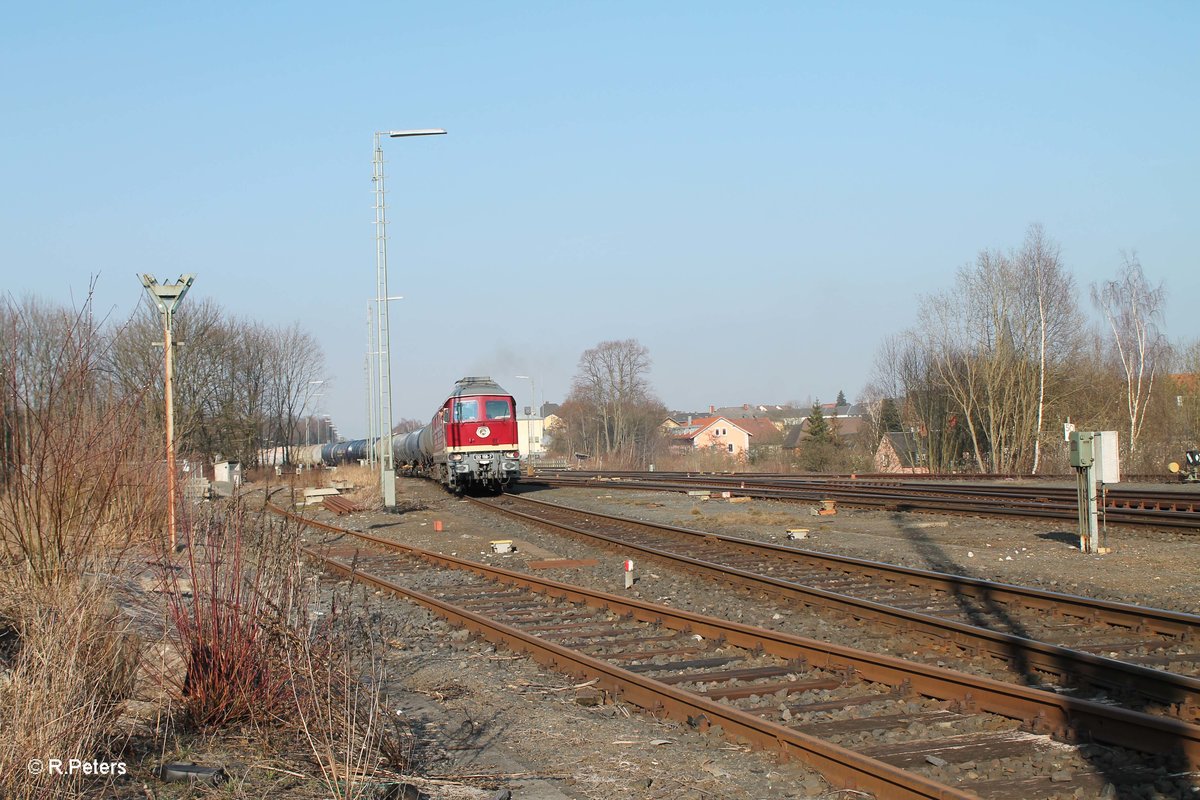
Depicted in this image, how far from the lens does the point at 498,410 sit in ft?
101

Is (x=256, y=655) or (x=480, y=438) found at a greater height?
(x=480, y=438)

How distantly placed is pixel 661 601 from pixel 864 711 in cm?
496

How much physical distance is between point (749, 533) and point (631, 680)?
11.0 metres

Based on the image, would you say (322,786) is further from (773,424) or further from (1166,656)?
(773,424)

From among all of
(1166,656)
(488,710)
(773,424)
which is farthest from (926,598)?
(773,424)

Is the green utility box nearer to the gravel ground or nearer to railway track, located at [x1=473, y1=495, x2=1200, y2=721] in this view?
the gravel ground

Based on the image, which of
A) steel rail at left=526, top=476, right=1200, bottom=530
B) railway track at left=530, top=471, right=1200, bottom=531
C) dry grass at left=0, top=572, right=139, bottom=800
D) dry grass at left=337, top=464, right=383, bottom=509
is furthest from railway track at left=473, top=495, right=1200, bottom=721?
dry grass at left=337, top=464, right=383, bottom=509

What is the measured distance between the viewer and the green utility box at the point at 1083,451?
13.9 m

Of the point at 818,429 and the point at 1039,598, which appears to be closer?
the point at 1039,598

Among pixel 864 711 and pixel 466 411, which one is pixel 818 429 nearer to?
pixel 466 411

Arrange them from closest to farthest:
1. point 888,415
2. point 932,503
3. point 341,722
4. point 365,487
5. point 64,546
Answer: point 341,722, point 64,546, point 932,503, point 365,487, point 888,415

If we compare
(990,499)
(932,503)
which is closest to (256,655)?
(932,503)

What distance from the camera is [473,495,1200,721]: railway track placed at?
6.50 m

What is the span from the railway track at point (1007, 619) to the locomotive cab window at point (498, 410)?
16334mm
